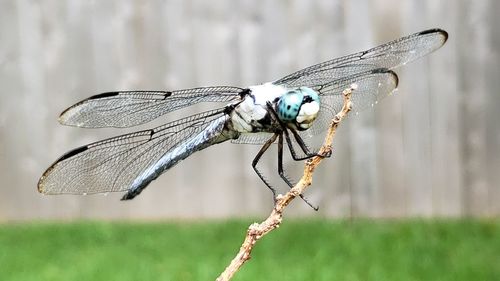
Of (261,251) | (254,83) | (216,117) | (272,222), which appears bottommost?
(261,251)

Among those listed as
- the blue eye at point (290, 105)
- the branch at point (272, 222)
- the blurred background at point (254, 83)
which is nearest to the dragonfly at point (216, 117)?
the blue eye at point (290, 105)

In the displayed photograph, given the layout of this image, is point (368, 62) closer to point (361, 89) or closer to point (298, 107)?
point (361, 89)

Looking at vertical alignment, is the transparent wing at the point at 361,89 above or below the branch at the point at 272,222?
above

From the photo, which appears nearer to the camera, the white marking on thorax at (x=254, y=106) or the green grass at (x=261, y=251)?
the white marking on thorax at (x=254, y=106)

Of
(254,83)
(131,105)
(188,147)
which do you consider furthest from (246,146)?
(188,147)

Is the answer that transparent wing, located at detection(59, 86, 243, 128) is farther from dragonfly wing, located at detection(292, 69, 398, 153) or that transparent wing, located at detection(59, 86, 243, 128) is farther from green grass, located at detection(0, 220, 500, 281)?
green grass, located at detection(0, 220, 500, 281)

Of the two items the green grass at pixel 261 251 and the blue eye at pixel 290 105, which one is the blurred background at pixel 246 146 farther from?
the blue eye at pixel 290 105
